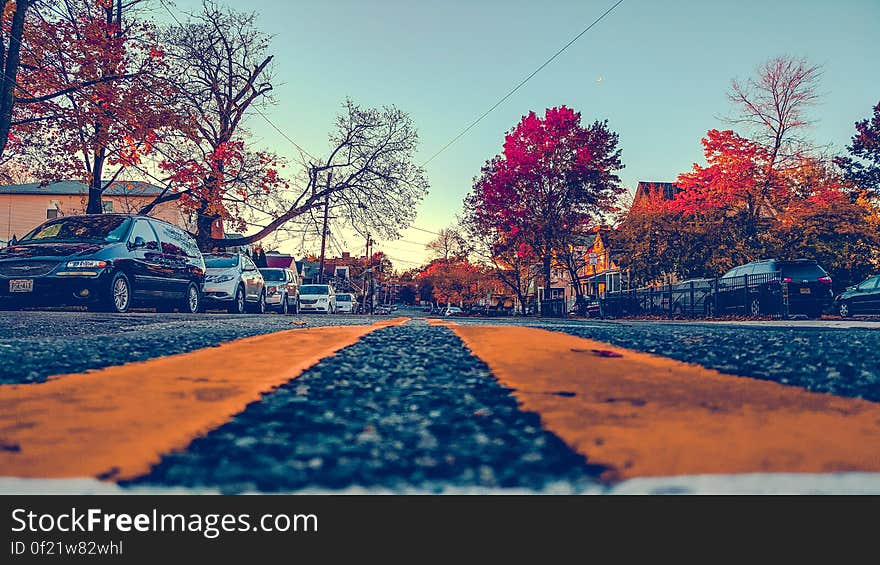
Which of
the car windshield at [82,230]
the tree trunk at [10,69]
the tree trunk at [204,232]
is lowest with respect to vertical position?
the car windshield at [82,230]

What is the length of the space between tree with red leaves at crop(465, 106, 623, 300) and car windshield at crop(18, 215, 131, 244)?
1910cm

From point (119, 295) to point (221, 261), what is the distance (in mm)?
6179

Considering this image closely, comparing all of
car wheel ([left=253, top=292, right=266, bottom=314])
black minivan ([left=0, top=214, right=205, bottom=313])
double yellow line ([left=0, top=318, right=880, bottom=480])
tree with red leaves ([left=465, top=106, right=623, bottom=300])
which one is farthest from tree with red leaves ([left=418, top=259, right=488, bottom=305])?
double yellow line ([left=0, top=318, right=880, bottom=480])

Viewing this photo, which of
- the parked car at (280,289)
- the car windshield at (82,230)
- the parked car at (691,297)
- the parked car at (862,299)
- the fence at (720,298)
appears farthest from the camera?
the parked car at (280,289)

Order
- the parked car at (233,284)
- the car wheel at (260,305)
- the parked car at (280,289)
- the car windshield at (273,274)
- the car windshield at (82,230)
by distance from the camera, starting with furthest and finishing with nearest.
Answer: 1. the car windshield at (273,274)
2. the parked car at (280,289)
3. the car wheel at (260,305)
4. the parked car at (233,284)
5. the car windshield at (82,230)

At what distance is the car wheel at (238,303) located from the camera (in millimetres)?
15078

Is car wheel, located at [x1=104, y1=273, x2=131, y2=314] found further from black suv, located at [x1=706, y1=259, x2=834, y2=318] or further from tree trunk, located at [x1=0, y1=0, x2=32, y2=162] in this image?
black suv, located at [x1=706, y1=259, x2=834, y2=318]

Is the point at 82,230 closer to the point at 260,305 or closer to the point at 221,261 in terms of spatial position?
the point at 221,261

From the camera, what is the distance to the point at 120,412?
72cm

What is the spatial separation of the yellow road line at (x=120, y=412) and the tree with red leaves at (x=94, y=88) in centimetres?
1397

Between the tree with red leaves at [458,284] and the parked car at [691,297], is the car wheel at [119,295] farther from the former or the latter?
the tree with red leaves at [458,284]

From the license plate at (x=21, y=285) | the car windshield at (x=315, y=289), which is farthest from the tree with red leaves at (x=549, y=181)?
the license plate at (x=21, y=285)

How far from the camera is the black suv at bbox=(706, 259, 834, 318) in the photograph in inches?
606
